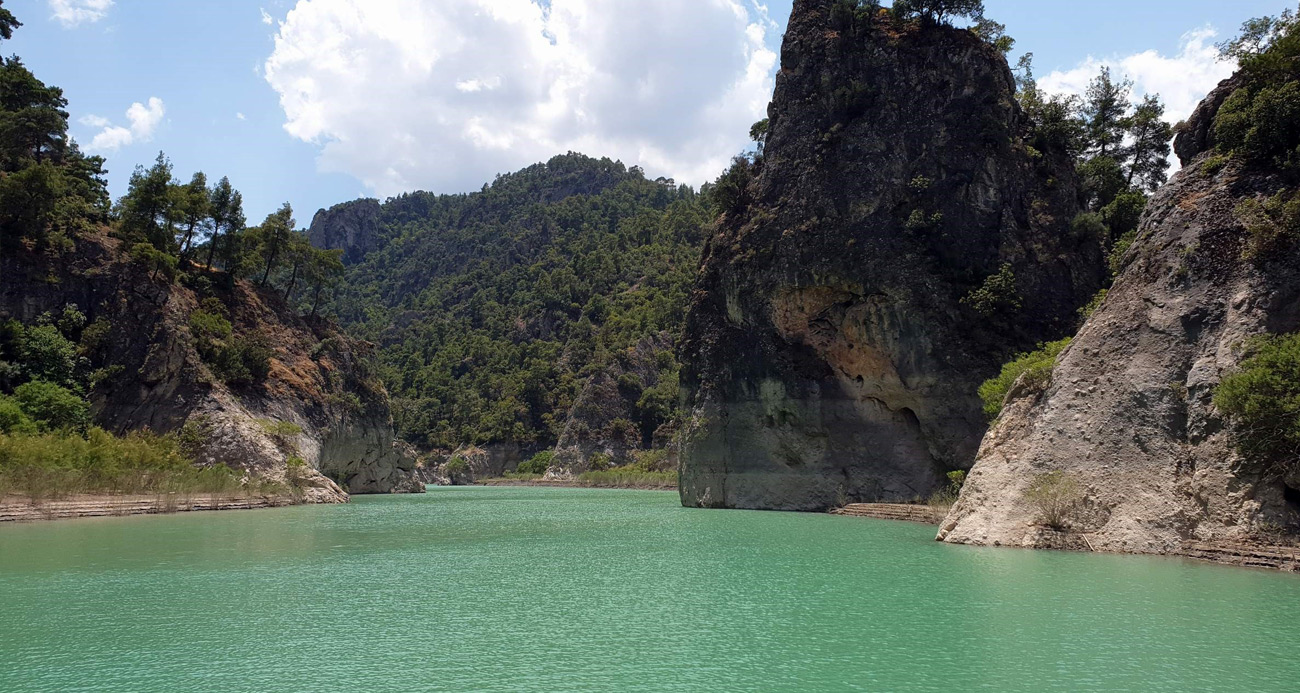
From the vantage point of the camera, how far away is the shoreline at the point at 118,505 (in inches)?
1315

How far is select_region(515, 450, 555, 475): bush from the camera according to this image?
124m

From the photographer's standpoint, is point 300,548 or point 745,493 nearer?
point 300,548

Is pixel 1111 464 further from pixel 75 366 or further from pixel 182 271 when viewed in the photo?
pixel 182 271

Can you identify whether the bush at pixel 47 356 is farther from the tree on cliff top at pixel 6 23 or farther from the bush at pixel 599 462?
the bush at pixel 599 462

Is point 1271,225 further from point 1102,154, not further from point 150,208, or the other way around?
point 150,208

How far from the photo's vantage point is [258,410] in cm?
5741

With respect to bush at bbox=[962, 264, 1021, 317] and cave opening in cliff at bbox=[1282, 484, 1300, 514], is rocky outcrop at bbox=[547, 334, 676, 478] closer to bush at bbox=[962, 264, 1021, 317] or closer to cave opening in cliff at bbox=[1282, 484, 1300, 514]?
bush at bbox=[962, 264, 1021, 317]

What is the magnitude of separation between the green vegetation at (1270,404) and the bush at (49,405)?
51.5 meters

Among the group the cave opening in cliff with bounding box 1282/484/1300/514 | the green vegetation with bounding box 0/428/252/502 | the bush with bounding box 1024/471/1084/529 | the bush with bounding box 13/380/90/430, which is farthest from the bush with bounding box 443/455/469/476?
the cave opening in cliff with bounding box 1282/484/1300/514

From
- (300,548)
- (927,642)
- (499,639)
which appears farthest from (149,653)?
(300,548)

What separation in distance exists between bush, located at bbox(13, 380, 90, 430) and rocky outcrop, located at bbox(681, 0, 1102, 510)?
3563 centimetres

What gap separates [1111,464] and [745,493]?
2906 cm

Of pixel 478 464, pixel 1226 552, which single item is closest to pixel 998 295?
pixel 1226 552

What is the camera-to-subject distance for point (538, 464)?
410 feet
